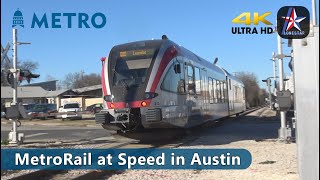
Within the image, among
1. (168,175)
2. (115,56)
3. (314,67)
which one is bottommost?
(168,175)

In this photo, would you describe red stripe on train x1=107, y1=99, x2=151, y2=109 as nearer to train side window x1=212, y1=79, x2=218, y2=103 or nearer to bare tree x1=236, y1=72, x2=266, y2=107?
train side window x1=212, y1=79, x2=218, y2=103

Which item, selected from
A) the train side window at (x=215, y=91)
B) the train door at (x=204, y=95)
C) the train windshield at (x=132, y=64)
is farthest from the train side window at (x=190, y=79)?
the train side window at (x=215, y=91)

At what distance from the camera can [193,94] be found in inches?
643

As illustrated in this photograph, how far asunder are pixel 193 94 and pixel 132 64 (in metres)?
3.41

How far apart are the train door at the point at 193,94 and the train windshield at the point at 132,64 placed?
2.27 meters

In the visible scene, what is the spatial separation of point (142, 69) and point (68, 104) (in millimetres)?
31123

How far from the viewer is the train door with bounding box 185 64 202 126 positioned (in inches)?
619

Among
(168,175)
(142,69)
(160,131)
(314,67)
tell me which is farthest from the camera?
(160,131)

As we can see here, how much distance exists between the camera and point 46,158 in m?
11.4

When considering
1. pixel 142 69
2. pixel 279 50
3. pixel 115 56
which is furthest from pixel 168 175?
pixel 279 50

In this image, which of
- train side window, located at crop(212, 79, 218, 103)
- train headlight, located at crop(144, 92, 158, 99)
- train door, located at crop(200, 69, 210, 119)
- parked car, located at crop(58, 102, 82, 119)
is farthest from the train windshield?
parked car, located at crop(58, 102, 82, 119)

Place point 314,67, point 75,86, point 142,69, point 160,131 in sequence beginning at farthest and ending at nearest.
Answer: point 75,86
point 160,131
point 142,69
point 314,67

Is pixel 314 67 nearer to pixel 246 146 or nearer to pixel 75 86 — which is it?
pixel 246 146

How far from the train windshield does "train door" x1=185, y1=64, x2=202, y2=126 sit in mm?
2267
